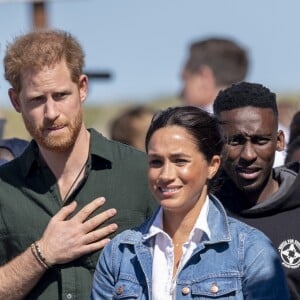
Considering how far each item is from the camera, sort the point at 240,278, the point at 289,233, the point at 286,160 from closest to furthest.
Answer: the point at 240,278
the point at 289,233
the point at 286,160

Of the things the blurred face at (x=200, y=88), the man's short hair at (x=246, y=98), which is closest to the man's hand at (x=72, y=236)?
the man's short hair at (x=246, y=98)

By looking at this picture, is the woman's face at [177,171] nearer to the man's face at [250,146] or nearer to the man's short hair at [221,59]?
the man's face at [250,146]

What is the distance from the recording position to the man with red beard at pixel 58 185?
5801 millimetres

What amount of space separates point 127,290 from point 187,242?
29cm

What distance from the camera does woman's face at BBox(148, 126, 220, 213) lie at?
5254 mm

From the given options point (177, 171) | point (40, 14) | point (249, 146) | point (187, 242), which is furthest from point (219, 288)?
point (40, 14)

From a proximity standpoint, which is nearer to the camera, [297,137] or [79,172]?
[79,172]

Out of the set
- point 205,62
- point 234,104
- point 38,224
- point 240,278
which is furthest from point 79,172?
point 205,62

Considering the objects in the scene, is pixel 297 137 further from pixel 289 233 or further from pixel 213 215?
pixel 213 215

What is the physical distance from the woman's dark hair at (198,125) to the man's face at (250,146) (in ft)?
1.26

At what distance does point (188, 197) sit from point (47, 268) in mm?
863

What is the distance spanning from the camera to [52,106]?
588 cm

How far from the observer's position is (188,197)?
5.27m

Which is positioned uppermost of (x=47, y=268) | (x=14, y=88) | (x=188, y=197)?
(x=14, y=88)
